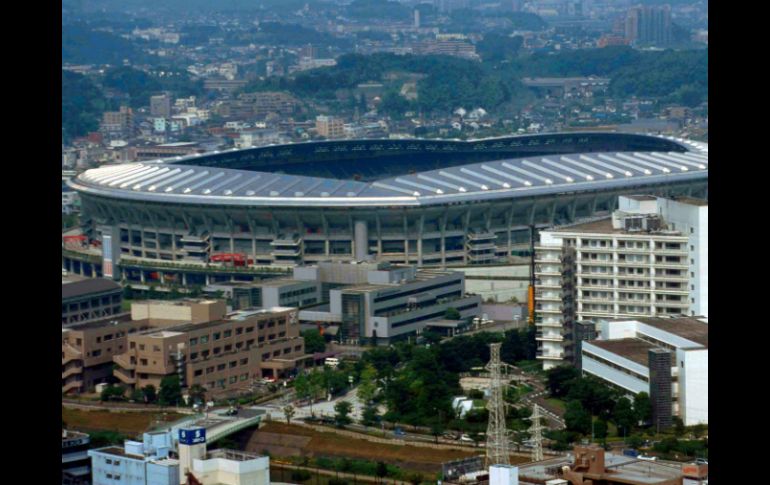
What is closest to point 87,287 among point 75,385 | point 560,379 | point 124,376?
point 75,385

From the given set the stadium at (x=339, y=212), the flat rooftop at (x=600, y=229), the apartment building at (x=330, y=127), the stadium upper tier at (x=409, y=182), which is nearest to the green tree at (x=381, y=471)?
the flat rooftop at (x=600, y=229)

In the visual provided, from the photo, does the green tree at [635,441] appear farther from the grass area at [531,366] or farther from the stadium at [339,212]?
the stadium at [339,212]

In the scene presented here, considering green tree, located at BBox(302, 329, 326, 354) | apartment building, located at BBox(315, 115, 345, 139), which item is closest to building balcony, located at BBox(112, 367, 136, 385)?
green tree, located at BBox(302, 329, 326, 354)

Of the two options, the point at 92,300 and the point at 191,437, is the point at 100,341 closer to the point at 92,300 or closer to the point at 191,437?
the point at 92,300

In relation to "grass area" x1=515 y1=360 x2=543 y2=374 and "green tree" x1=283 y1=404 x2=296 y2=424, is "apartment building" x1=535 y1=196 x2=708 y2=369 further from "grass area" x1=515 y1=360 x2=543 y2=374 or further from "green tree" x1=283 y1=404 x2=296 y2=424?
"green tree" x1=283 y1=404 x2=296 y2=424
